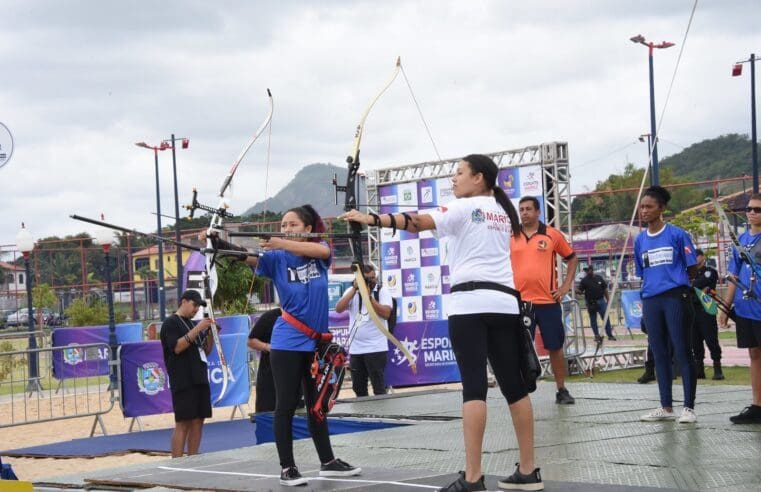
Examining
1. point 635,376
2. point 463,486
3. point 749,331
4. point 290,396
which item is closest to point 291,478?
point 290,396

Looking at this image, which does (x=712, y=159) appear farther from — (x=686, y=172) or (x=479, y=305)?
(x=479, y=305)

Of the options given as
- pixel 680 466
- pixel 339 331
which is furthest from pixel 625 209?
pixel 680 466

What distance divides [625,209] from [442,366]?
167 feet

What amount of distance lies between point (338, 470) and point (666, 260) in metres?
3.32

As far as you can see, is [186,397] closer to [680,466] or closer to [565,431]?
[565,431]

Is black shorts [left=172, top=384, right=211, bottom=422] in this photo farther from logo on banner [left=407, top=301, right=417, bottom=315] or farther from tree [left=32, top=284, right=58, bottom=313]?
tree [left=32, top=284, right=58, bottom=313]

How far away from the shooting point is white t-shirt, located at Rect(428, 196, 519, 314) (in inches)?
206

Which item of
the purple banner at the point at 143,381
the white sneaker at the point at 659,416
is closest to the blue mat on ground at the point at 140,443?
the purple banner at the point at 143,381

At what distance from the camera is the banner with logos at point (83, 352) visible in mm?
15008

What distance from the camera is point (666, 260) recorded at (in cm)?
780

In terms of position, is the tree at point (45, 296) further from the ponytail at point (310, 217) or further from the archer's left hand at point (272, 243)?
the archer's left hand at point (272, 243)

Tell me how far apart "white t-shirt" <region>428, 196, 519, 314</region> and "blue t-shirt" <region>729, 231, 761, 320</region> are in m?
3.02

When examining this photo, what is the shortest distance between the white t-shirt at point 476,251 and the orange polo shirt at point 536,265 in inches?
156

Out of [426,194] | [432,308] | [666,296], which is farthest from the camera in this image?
[432,308]
